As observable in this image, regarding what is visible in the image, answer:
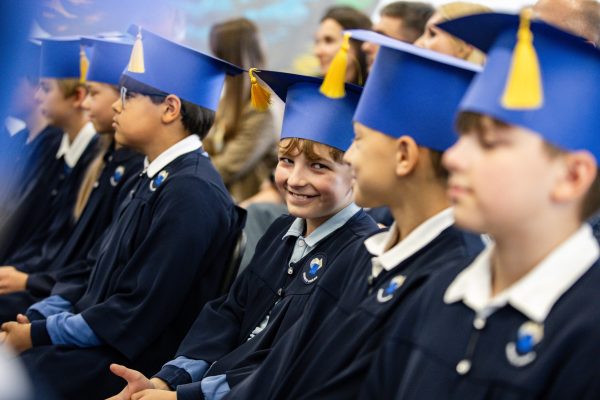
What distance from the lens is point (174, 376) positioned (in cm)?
260

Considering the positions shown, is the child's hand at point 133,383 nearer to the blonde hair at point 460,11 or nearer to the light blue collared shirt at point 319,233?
the light blue collared shirt at point 319,233

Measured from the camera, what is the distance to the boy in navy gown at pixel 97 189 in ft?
11.9

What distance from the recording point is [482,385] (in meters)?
1.57

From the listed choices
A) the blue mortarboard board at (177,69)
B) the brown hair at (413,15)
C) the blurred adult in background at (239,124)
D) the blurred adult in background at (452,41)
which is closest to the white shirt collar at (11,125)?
the blue mortarboard board at (177,69)

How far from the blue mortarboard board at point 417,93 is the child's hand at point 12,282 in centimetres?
217

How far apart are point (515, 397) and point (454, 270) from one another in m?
0.35

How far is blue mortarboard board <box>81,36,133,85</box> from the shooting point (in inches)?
141

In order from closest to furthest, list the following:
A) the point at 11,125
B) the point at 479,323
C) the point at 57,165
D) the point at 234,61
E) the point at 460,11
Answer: the point at 479,323, the point at 11,125, the point at 460,11, the point at 57,165, the point at 234,61

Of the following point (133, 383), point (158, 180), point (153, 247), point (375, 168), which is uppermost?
point (375, 168)

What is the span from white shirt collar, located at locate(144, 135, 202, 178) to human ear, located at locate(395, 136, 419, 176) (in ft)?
4.19

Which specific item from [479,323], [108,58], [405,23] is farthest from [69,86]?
[479,323]

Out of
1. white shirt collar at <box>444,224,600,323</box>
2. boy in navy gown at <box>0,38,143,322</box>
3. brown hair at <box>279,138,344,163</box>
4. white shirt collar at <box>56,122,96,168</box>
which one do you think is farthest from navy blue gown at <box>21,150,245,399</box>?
white shirt collar at <box>444,224,600,323</box>

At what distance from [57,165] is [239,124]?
0.98 m

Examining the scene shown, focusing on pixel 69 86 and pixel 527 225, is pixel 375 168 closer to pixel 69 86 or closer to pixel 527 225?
pixel 527 225
